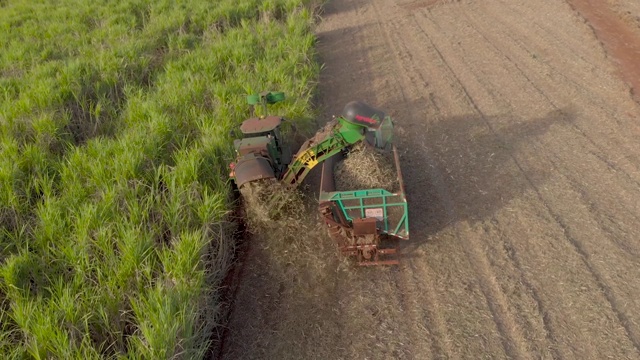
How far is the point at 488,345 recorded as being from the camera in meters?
3.30

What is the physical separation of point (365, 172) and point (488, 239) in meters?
1.22

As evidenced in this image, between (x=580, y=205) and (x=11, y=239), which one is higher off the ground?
(x=11, y=239)

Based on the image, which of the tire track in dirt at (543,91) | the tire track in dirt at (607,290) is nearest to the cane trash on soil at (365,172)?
the tire track in dirt at (607,290)

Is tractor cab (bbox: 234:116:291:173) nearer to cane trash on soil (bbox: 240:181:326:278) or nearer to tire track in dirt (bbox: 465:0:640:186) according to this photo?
cane trash on soil (bbox: 240:181:326:278)

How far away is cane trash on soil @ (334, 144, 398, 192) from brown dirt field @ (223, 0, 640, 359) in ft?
1.57

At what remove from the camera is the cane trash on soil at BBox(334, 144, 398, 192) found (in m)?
4.41

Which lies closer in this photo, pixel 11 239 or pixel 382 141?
pixel 11 239

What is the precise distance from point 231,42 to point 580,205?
238 inches

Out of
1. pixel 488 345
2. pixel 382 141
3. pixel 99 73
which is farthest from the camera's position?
pixel 99 73

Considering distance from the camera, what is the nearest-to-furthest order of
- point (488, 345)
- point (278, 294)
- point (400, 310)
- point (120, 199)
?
1. point (488, 345)
2. point (400, 310)
3. point (278, 294)
4. point (120, 199)

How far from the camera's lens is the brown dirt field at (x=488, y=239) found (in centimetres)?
343

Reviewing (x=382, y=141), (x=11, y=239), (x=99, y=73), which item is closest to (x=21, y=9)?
(x=99, y=73)

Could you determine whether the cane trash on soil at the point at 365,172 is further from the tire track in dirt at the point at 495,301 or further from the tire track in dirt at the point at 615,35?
the tire track in dirt at the point at 615,35

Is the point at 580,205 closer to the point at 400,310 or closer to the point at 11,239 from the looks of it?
the point at 400,310
